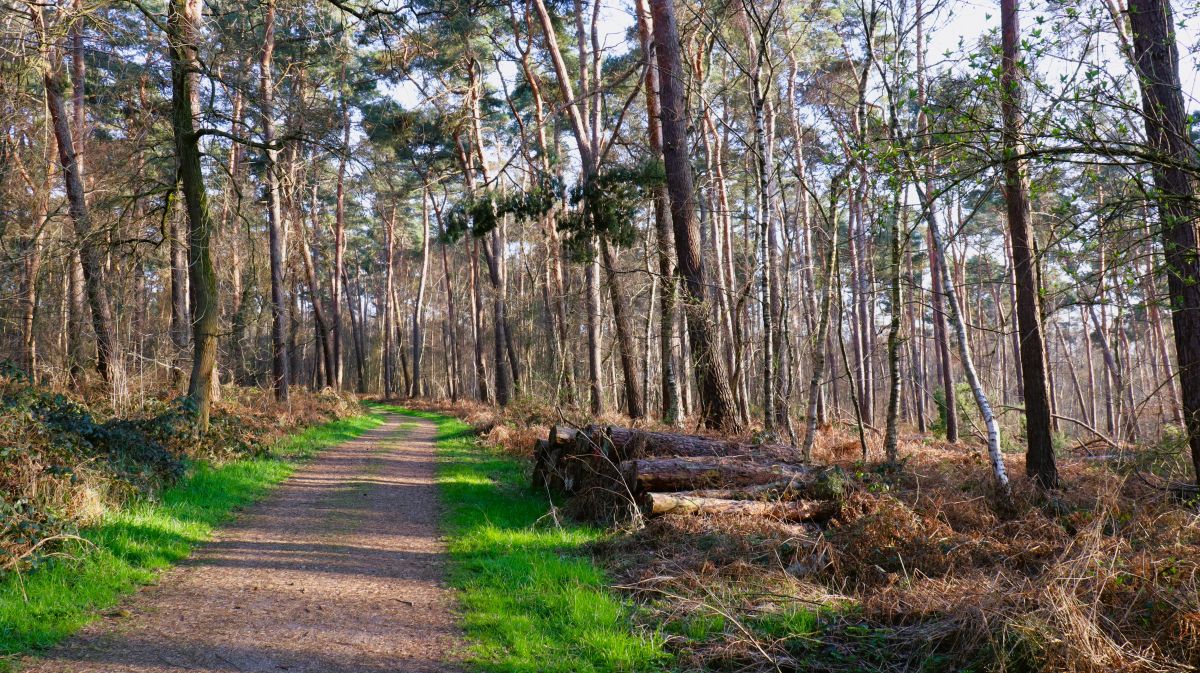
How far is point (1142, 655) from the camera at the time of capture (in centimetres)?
330

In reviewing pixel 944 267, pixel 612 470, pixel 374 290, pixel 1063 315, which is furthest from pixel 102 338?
pixel 1063 315

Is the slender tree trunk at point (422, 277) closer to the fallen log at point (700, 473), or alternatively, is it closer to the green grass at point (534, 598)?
the green grass at point (534, 598)

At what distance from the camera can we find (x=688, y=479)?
7.49 meters

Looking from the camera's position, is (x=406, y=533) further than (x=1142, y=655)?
Yes

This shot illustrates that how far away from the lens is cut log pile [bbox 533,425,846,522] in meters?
6.91

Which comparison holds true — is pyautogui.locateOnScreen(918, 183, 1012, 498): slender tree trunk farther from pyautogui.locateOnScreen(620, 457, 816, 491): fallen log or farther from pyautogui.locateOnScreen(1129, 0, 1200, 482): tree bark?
pyautogui.locateOnScreen(620, 457, 816, 491): fallen log

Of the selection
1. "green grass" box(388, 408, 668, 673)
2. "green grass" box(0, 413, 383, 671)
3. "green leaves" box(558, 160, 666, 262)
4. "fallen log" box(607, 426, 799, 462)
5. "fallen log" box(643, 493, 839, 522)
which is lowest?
"green grass" box(388, 408, 668, 673)

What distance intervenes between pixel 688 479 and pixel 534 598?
9.13 ft

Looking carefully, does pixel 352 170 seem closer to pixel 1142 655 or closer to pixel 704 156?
pixel 1142 655

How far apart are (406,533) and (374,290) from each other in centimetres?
4780

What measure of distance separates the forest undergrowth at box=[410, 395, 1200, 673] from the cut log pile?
25cm

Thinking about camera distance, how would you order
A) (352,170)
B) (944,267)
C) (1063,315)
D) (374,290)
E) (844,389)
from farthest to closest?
(374,290) < (1063,315) < (844,389) < (352,170) < (944,267)

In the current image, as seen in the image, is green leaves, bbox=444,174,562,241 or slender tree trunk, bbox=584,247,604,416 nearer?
green leaves, bbox=444,174,562,241

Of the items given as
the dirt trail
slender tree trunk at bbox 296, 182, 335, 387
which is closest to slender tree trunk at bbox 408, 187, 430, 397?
slender tree trunk at bbox 296, 182, 335, 387
